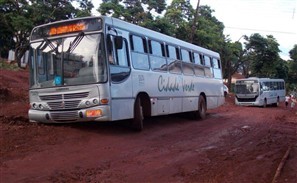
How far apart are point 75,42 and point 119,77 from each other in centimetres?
140

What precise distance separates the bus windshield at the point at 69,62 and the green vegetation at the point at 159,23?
774 inches

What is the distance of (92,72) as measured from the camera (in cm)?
1035

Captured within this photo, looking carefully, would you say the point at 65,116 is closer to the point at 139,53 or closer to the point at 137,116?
the point at 137,116

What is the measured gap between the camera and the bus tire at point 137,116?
11672mm

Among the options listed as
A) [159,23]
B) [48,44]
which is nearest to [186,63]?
[48,44]

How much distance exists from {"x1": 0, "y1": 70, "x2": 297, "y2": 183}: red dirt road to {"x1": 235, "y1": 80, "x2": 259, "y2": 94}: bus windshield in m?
23.0

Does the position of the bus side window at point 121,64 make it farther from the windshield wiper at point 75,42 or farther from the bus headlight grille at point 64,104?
the bus headlight grille at point 64,104

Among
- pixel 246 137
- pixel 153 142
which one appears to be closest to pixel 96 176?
pixel 153 142

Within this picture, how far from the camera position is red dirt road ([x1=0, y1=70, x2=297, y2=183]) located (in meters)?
7.40

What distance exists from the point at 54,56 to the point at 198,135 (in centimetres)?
485

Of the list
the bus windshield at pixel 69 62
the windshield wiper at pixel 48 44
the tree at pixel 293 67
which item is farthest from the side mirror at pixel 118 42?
the tree at pixel 293 67

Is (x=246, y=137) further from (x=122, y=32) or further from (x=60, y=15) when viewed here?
(x=60, y=15)

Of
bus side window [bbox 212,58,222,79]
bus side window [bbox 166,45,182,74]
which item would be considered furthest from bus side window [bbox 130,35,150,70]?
bus side window [bbox 212,58,222,79]

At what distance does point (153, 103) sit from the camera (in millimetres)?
12617
